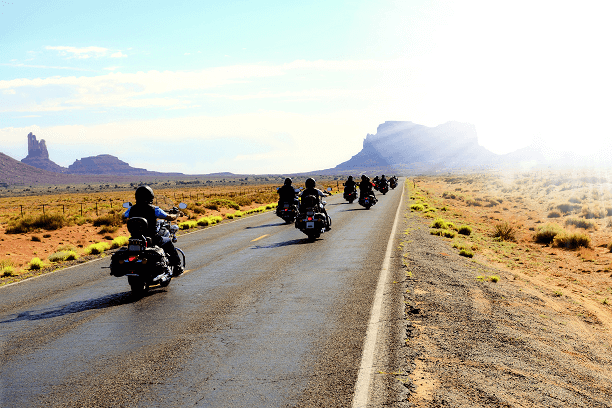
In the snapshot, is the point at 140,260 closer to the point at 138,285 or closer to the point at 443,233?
the point at 138,285

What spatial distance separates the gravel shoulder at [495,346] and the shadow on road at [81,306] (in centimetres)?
522

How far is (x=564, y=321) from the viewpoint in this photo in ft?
29.1

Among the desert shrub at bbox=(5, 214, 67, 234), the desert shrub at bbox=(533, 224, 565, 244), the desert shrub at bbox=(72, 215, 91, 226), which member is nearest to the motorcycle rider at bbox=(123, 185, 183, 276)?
the desert shrub at bbox=(533, 224, 565, 244)

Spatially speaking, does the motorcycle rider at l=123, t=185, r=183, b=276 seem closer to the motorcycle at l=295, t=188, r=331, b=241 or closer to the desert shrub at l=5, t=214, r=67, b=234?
Result: the motorcycle at l=295, t=188, r=331, b=241

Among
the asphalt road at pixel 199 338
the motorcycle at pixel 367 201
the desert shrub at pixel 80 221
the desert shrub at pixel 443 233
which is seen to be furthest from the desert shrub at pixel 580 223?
the desert shrub at pixel 80 221

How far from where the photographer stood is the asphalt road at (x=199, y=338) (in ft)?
15.2

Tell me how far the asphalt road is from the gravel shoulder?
0.39 meters

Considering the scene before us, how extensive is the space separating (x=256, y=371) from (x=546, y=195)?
50717 millimetres

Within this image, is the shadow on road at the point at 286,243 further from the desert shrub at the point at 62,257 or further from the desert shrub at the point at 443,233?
the desert shrub at the point at 443,233

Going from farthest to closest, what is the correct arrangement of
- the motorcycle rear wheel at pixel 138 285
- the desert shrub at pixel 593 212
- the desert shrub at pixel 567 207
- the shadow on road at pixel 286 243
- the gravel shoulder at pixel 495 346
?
the desert shrub at pixel 567 207 < the desert shrub at pixel 593 212 < the shadow on road at pixel 286 243 < the motorcycle rear wheel at pixel 138 285 < the gravel shoulder at pixel 495 346

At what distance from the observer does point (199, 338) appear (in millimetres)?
6281

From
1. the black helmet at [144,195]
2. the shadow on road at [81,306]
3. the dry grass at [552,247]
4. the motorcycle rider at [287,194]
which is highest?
the black helmet at [144,195]

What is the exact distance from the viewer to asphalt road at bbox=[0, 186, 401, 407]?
4633mm

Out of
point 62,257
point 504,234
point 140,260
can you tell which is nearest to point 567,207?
point 504,234
